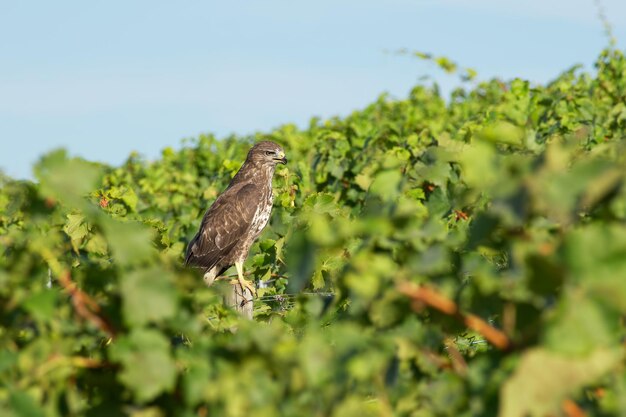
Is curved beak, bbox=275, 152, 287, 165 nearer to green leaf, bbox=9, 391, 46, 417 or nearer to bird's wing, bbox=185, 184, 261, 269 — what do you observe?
bird's wing, bbox=185, 184, 261, 269

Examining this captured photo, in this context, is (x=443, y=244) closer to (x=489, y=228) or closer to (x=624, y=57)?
(x=489, y=228)

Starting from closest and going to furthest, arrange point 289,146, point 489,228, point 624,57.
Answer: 1. point 489,228
2. point 289,146
3. point 624,57

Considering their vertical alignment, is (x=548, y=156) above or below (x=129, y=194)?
above

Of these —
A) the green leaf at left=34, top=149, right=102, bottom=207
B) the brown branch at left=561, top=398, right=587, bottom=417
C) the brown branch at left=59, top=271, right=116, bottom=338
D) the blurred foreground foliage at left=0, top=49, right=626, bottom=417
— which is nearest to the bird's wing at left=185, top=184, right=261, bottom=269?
the blurred foreground foliage at left=0, top=49, right=626, bottom=417

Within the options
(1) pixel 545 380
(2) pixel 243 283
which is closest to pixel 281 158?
(2) pixel 243 283

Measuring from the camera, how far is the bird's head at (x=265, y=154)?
10852 millimetres

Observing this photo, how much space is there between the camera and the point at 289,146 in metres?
15.0

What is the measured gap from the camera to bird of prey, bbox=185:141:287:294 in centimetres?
1027

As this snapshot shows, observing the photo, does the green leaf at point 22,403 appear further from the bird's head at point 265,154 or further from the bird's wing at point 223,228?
the bird's head at point 265,154

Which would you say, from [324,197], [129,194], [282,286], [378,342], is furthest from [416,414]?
[129,194]

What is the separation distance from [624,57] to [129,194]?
10.4 meters

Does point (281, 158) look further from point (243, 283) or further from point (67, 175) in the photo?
point (67, 175)

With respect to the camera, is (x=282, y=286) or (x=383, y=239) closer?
(x=383, y=239)

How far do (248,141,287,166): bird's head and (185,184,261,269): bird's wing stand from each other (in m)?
0.51
